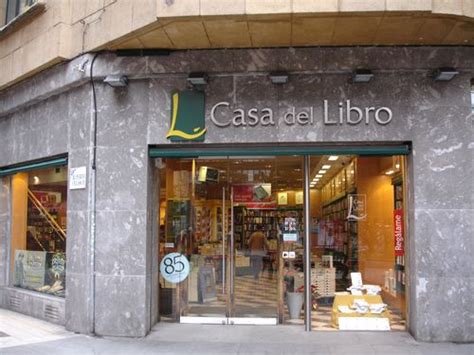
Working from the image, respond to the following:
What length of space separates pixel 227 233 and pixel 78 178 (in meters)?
2.58

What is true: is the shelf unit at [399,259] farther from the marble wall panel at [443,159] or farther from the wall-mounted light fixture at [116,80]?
the wall-mounted light fixture at [116,80]

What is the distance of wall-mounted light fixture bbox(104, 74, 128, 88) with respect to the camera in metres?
8.39

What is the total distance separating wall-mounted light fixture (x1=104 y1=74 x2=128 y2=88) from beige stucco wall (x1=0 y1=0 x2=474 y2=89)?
45cm

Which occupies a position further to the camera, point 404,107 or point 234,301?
point 234,301

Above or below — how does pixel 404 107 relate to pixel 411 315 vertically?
above

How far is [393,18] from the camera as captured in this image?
7.02 meters

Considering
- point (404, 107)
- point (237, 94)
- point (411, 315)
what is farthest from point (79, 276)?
point (404, 107)

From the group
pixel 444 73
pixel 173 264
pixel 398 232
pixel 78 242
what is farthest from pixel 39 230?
pixel 444 73

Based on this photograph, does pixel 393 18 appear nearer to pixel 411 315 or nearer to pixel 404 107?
pixel 404 107

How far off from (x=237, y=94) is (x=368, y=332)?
13.6ft

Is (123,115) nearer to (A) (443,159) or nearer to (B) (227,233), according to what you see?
(B) (227,233)

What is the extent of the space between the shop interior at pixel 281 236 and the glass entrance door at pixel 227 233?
0.05 feet

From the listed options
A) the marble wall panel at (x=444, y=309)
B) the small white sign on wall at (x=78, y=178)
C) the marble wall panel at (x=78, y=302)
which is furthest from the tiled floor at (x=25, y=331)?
the marble wall panel at (x=444, y=309)

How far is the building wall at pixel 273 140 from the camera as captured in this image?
7812 millimetres
